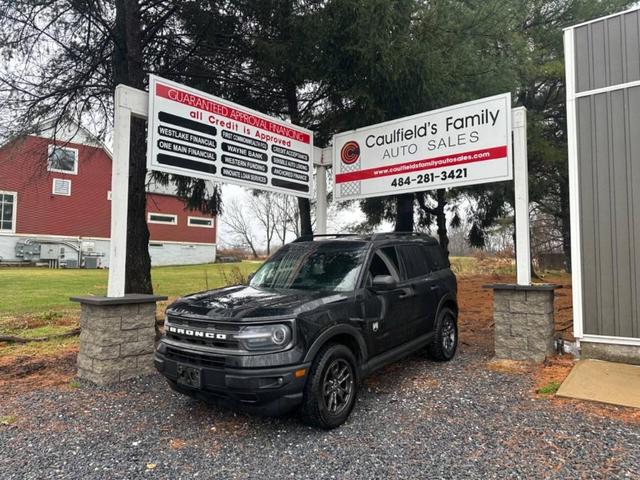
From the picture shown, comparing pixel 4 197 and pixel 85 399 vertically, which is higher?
pixel 4 197

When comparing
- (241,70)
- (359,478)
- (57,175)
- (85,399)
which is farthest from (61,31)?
(57,175)

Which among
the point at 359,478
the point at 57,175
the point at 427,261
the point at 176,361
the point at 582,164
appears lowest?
the point at 359,478

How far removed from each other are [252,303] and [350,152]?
485cm

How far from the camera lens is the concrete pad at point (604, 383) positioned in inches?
173

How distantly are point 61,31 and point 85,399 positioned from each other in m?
6.81

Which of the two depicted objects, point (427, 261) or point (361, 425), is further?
point (427, 261)

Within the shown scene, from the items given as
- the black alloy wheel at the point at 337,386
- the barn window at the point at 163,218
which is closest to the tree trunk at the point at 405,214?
the black alloy wheel at the point at 337,386

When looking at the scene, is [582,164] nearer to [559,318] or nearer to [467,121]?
[467,121]

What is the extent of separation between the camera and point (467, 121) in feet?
21.8

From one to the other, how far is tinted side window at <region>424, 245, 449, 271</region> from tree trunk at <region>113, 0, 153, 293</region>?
4.82 metres

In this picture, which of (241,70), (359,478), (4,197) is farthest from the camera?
(4,197)

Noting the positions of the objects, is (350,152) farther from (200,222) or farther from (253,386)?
(200,222)

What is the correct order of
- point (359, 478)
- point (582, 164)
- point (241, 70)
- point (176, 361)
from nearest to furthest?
point (359, 478), point (176, 361), point (582, 164), point (241, 70)

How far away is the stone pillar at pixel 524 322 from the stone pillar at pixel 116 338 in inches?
192
